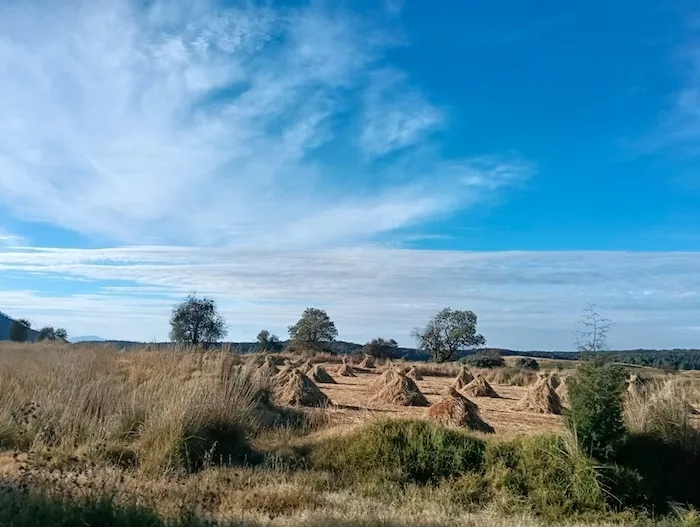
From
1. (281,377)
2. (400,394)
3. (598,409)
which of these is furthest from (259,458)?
(400,394)

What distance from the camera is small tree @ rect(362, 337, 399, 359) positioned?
6291 centimetres

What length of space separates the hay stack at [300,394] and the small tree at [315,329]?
52.1m

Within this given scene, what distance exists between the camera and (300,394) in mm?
17422

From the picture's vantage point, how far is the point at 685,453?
12258 millimetres

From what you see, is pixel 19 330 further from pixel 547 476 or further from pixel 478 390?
pixel 547 476

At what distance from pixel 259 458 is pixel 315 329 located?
60.0m

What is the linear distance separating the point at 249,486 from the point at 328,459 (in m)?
2.56

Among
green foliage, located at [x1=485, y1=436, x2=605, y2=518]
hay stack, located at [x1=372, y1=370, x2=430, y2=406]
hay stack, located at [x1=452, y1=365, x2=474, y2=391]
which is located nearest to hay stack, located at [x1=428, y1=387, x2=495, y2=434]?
green foliage, located at [x1=485, y1=436, x2=605, y2=518]

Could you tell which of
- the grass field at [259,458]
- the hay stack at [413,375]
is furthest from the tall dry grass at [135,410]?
the hay stack at [413,375]

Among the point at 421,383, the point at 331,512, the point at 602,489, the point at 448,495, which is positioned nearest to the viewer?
A: the point at 331,512

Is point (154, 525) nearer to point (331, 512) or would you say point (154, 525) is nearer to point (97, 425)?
point (331, 512)

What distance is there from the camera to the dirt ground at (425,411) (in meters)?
14.4

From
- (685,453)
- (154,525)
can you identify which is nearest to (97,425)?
(154,525)

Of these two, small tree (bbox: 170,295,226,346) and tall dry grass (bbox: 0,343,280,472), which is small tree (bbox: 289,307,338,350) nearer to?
small tree (bbox: 170,295,226,346)
